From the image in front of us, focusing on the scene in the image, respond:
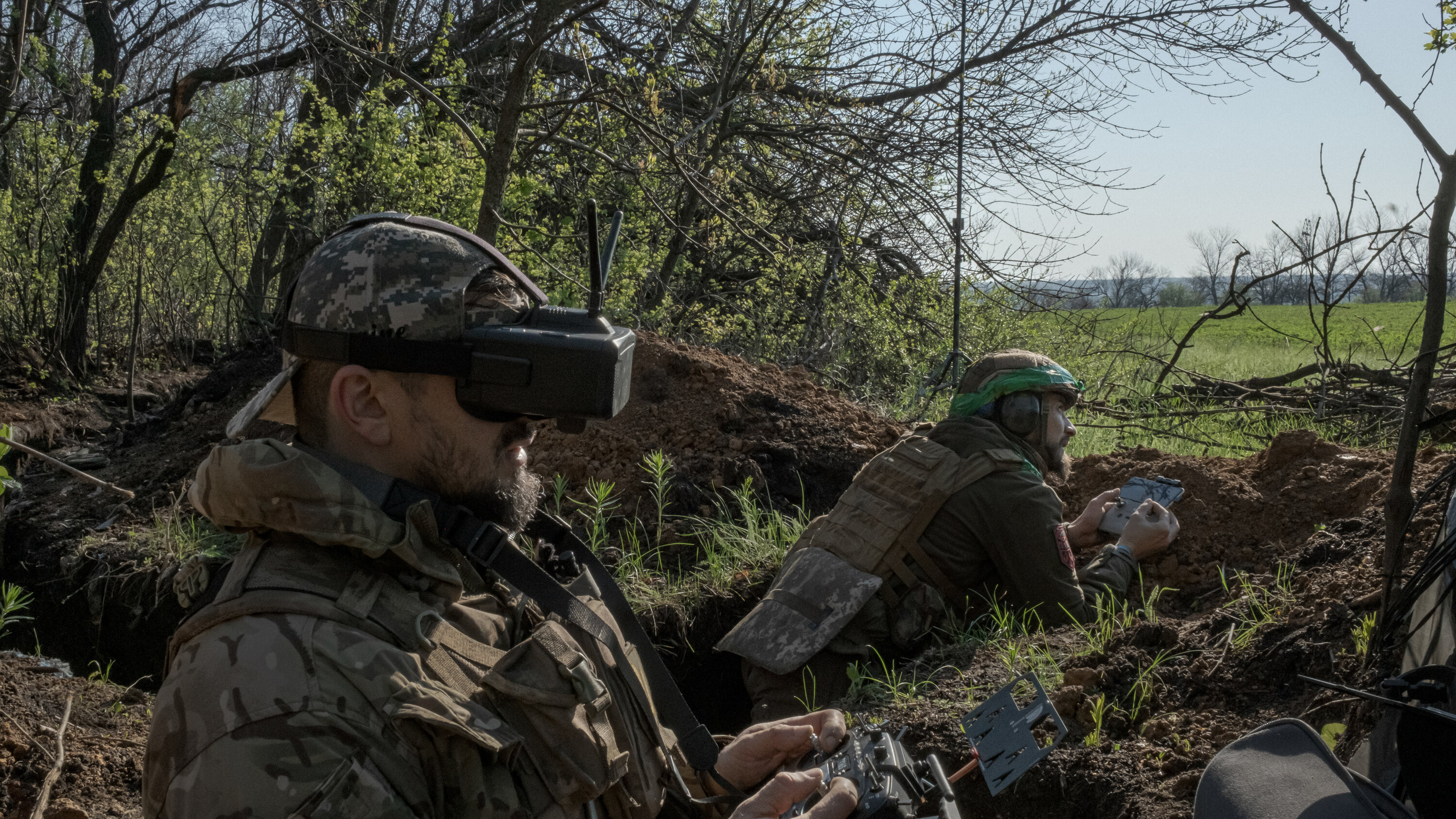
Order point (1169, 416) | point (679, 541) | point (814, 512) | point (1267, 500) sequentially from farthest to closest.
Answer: point (1169, 416)
point (814, 512)
point (679, 541)
point (1267, 500)

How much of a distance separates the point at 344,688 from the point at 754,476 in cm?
414

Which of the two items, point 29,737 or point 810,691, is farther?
point 810,691

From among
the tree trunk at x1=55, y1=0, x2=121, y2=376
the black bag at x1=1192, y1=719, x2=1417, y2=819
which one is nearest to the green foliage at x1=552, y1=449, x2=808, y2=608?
the black bag at x1=1192, y1=719, x2=1417, y2=819

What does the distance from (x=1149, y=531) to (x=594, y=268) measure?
3131 millimetres

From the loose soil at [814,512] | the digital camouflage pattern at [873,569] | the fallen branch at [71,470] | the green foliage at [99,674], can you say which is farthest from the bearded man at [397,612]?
the green foliage at [99,674]

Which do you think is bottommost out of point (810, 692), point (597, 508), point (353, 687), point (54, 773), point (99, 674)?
point (99, 674)

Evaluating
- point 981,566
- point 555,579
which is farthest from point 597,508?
A: point 555,579

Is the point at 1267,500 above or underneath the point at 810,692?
above

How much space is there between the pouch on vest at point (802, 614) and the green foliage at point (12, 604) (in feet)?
9.30

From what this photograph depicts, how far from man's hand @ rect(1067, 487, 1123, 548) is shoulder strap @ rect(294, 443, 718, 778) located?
2.96 meters

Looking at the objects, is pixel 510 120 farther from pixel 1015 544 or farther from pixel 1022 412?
pixel 1015 544

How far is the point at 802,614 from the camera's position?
4.08 metres

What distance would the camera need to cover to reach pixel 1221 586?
4.11 meters

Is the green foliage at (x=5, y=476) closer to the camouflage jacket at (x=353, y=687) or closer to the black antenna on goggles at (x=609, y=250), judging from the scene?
the camouflage jacket at (x=353, y=687)
